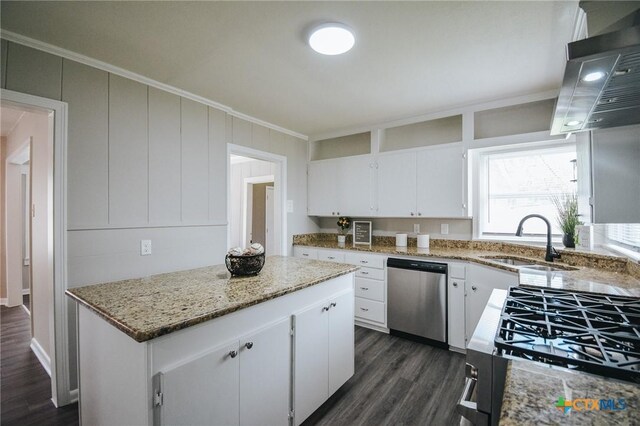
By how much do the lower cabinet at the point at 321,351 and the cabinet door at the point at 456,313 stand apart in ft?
4.06

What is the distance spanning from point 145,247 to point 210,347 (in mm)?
1568

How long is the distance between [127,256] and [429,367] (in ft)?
9.06

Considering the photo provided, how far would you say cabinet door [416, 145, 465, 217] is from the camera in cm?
314

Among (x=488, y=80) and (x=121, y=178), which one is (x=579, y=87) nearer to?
(x=488, y=80)

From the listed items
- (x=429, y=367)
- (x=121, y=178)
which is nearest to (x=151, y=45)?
(x=121, y=178)

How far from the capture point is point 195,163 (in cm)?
285

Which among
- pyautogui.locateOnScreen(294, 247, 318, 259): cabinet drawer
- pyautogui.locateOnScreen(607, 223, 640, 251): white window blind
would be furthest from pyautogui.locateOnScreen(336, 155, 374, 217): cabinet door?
pyautogui.locateOnScreen(607, 223, 640, 251): white window blind

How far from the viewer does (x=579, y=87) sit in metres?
0.94

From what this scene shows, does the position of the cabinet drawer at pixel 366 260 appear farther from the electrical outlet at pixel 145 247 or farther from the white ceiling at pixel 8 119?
the white ceiling at pixel 8 119

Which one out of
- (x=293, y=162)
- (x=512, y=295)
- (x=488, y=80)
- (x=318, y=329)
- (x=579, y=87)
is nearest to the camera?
(x=579, y=87)

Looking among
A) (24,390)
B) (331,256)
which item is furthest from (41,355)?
(331,256)

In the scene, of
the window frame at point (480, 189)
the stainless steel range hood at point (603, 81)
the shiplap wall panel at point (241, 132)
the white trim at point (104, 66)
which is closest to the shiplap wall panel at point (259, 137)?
the shiplap wall panel at point (241, 132)

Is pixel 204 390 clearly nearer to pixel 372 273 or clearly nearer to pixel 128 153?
pixel 128 153

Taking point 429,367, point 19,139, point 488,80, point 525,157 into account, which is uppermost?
point 488,80
